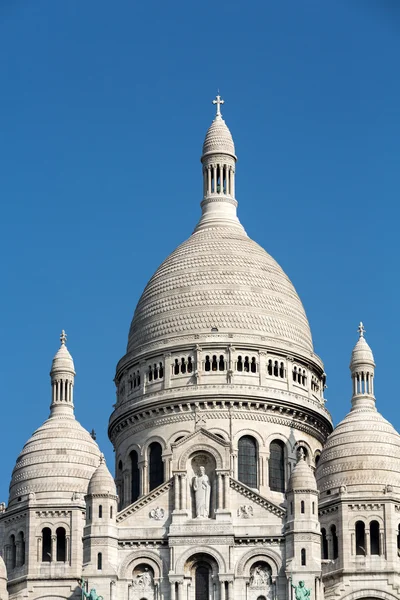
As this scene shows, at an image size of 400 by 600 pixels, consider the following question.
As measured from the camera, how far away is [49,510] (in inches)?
5404

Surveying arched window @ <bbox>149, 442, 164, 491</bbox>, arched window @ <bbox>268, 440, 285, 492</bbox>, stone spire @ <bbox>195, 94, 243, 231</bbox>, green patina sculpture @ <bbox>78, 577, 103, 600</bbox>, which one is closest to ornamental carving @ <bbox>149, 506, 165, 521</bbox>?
green patina sculpture @ <bbox>78, 577, 103, 600</bbox>

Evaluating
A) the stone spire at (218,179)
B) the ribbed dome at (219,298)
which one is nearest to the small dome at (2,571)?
the ribbed dome at (219,298)

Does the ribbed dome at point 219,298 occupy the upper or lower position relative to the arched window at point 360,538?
upper

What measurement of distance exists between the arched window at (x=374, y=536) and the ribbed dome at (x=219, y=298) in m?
14.5

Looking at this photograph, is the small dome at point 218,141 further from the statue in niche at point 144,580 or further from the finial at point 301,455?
the statue in niche at point 144,580

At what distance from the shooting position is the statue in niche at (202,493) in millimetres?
130250

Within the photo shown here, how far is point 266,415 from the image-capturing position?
143m

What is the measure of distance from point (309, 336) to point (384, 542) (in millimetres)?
18762

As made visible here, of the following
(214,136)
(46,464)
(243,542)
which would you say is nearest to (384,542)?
(243,542)

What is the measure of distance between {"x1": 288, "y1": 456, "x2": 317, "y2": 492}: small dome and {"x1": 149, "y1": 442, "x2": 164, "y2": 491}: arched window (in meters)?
12.8

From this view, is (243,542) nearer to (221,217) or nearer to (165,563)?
(165,563)

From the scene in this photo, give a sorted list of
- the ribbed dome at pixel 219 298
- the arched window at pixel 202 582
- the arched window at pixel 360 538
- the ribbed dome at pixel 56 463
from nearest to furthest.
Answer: the arched window at pixel 202 582
the arched window at pixel 360 538
the ribbed dome at pixel 56 463
the ribbed dome at pixel 219 298

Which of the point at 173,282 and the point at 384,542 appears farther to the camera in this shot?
the point at 173,282

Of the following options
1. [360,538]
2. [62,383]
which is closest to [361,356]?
[360,538]
